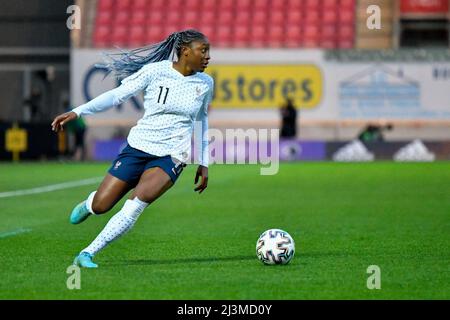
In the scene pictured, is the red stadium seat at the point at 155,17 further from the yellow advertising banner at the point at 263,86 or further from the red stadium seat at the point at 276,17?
the red stadium seat at the point at 276,17

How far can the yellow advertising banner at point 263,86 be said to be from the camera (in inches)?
1560

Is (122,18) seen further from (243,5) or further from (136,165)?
(136,165)

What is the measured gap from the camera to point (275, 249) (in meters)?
10.5

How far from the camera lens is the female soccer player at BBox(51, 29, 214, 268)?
34.0ft

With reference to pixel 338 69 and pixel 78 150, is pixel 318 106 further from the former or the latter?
pixel 78 150

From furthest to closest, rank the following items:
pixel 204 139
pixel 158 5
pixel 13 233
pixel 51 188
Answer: pixel 158 5 → pixel 51 188 → pixel 13 233 → pixel 204 139

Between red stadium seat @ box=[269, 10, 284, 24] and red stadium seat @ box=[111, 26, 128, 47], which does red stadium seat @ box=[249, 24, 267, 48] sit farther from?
red stadium seat @ box=[111, 26, 128, 47]

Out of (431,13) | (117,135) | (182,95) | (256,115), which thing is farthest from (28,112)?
(182,95)

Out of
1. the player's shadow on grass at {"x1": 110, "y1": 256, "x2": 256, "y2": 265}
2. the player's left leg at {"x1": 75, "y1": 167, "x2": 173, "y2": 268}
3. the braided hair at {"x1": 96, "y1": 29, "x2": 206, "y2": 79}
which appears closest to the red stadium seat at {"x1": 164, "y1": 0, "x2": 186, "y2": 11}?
the braided hair at {"x1": 96, "y1": 29, "x2": 206, "y2": 79}

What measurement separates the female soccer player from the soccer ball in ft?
3.28

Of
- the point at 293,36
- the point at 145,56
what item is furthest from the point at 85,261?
the point at 293,36

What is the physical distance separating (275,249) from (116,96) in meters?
1.96

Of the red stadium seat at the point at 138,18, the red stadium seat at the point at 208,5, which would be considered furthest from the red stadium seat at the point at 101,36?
the red stadium seat at the point at 208,5
